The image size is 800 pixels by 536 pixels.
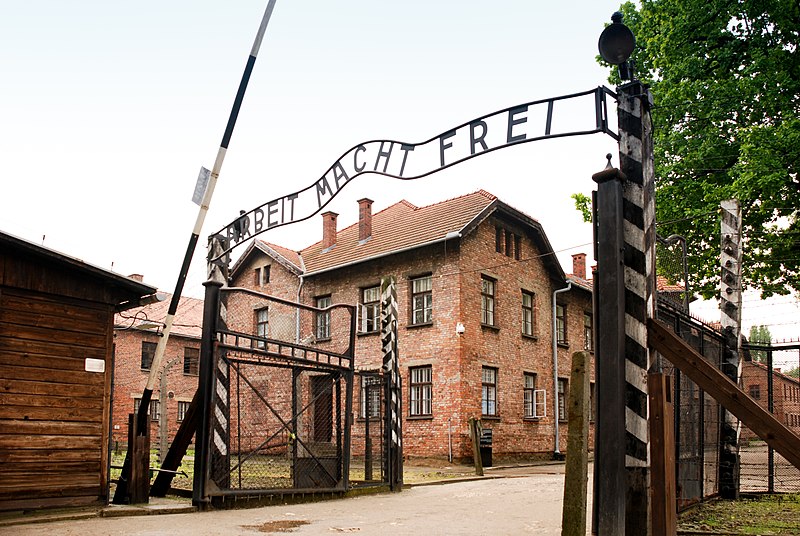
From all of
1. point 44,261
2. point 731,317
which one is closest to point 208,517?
point 44,261

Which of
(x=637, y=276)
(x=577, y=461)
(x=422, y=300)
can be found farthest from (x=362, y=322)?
(x=577, y=461)

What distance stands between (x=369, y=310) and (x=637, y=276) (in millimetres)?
21407

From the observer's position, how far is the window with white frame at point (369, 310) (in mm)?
26531

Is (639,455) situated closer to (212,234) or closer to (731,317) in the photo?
(731,317)

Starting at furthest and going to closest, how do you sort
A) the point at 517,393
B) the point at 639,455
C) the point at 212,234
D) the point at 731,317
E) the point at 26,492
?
the point at 517,393
the point at 212,234
the point at 731,317
the point at 26,492
the point at 639,455

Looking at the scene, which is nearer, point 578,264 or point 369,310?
point 369,310

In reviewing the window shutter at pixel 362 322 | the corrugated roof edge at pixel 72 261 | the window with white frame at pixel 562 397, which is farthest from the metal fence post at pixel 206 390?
the window with white frame at pixel 562 397

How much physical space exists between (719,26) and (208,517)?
19514mm

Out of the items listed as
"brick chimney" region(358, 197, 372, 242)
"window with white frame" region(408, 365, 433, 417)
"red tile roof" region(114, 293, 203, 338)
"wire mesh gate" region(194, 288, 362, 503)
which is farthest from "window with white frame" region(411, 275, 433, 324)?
"red tile roof" region(114, 293, 203, 338)

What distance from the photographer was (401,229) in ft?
90.7

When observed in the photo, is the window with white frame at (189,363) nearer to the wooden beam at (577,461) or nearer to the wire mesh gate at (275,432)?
the wire mesh gate at (275,432)

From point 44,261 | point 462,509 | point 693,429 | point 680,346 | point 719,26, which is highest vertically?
point 719,26

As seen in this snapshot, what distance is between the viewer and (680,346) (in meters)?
5.94

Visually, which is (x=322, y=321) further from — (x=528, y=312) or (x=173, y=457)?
(x=173, y=457)
